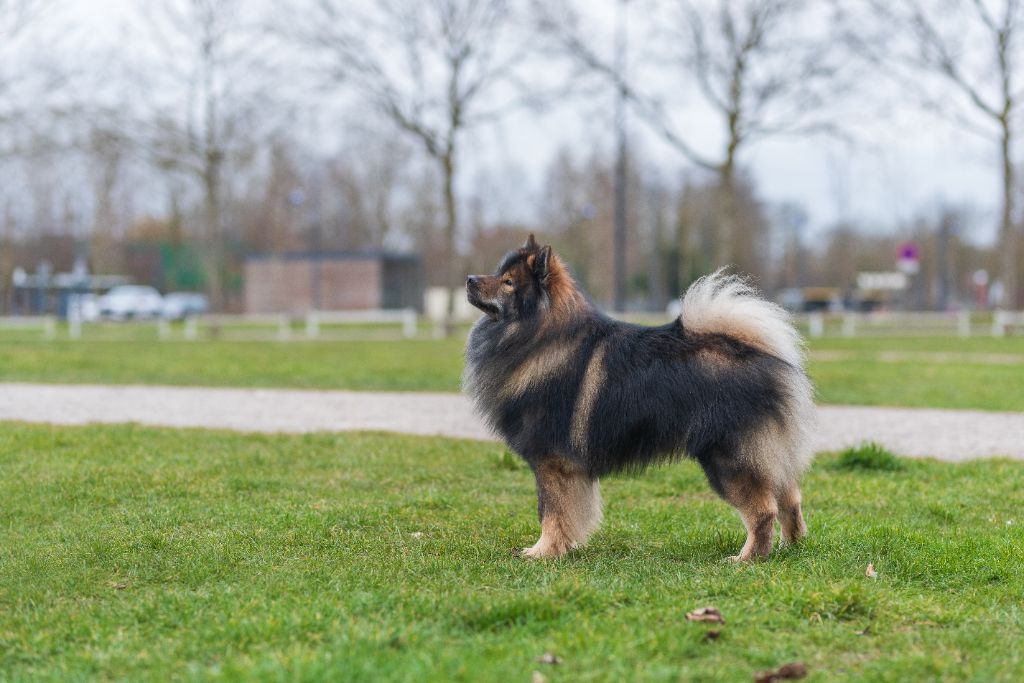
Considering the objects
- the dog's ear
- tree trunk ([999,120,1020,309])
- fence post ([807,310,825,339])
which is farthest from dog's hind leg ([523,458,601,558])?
tree trunk ([999,120,1020,309])

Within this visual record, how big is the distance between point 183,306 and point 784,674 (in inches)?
2475

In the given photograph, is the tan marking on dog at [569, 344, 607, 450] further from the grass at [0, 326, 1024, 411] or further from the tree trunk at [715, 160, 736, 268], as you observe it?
the tree trunk at [715, 160, 736, 268]

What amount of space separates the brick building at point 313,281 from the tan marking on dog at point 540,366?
179 ft

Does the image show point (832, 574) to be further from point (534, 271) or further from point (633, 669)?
point (534, 271)

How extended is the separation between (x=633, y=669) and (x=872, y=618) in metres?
1.36

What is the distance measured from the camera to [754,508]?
5.50 meters

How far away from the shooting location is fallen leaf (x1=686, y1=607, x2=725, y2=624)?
4289mm

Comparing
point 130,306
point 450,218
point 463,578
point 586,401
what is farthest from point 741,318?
point 130,306

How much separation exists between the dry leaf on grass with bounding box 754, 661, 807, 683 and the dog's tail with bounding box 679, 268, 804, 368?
218 cm

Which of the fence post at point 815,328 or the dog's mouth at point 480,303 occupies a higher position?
the dog's mouth at point 480,303

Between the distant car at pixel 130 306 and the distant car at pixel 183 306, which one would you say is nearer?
the distant car at pixel 130 306

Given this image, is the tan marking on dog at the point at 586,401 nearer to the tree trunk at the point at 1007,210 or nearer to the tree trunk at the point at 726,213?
the tree trunk at the point at 726,213

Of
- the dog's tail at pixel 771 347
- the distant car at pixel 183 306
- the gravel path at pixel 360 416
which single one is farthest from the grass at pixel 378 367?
the distant car at pixel 183 306

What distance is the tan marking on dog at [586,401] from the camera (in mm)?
5598
